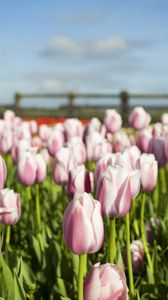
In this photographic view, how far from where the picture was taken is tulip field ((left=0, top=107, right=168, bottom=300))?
181cm

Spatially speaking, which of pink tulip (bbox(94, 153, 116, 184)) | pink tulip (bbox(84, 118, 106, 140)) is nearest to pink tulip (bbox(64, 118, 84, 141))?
pink tulip (bbox(84, 118, 106, 140))

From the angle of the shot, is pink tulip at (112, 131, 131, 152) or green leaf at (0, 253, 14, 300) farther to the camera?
pink tulip at (112, 131, 131, 152)

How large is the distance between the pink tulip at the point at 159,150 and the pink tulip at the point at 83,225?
194 cm

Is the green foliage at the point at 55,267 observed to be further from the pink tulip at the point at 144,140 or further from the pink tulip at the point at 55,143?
the pink tulip at the point at 55,143

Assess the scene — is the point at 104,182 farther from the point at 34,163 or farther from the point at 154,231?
the point at 154,231

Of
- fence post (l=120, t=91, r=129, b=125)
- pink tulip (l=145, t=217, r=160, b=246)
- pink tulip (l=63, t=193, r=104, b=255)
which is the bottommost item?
pink tulip (l=145, t=217, r=160, b=246)

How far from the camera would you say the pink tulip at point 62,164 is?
331 centimetres

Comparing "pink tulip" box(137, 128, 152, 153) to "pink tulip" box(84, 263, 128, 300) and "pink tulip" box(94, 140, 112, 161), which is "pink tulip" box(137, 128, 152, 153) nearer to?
"pink tulip" box(94, 140, 112, 161)

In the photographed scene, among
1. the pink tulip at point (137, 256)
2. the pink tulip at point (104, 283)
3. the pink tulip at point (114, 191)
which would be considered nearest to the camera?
the pink tulip at point (104, 283)

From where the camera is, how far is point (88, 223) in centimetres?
179

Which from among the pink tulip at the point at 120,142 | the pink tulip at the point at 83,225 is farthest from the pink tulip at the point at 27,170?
the pink tulip at the point at 120,142

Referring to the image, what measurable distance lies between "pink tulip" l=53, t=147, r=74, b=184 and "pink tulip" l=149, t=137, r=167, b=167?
26.0 inches

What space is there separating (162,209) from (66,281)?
72.9 inches

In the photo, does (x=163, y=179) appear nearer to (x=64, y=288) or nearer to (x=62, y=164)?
(x=62, y=164)
